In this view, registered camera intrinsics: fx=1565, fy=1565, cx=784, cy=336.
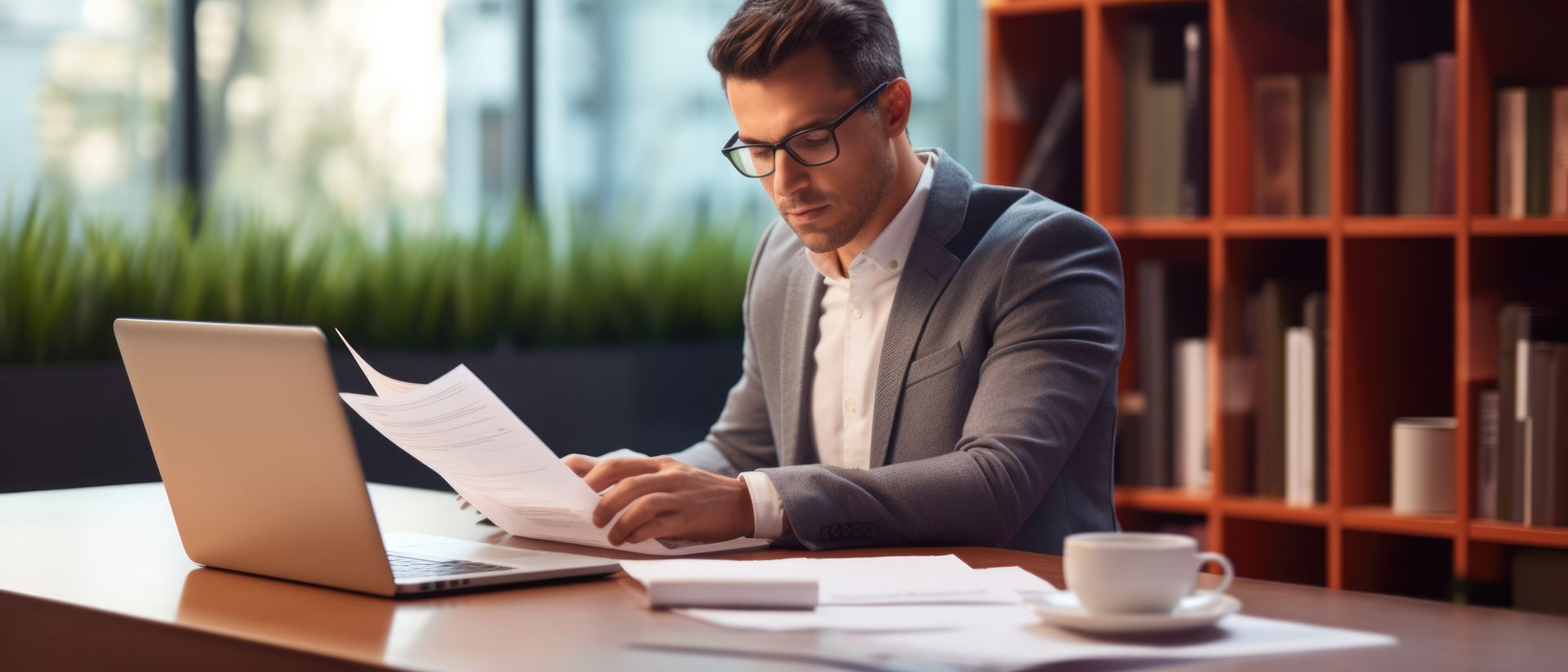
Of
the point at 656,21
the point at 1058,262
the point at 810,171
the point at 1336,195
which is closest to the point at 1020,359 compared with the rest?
the point at 1058,262

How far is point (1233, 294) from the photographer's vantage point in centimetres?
281

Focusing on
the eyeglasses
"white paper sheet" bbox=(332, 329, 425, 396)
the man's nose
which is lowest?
"white paper sheet" bbox=(332, 329, 425, 396)

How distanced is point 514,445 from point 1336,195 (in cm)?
180

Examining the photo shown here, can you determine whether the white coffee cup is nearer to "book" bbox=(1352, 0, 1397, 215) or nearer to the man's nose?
the man's nose

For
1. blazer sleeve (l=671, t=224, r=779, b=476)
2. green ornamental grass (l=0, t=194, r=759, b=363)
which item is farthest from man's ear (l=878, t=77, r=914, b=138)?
green ornamental grass (l=0, t=194, r=759, b=363)

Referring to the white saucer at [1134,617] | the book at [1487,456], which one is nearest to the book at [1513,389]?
the book at [1487,456]

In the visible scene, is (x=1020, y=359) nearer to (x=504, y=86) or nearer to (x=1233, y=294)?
(x=1233, y=294)

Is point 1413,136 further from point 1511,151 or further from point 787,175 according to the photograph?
point 787,175

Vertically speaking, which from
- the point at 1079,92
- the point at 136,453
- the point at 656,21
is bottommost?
the point at 136,453

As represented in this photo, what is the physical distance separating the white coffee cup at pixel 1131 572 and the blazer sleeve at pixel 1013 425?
0.44 meters

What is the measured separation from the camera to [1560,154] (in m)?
2.48

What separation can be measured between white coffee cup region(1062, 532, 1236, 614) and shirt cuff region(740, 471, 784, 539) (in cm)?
46

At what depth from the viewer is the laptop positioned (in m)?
1.15

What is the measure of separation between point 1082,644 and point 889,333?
0.91 m
